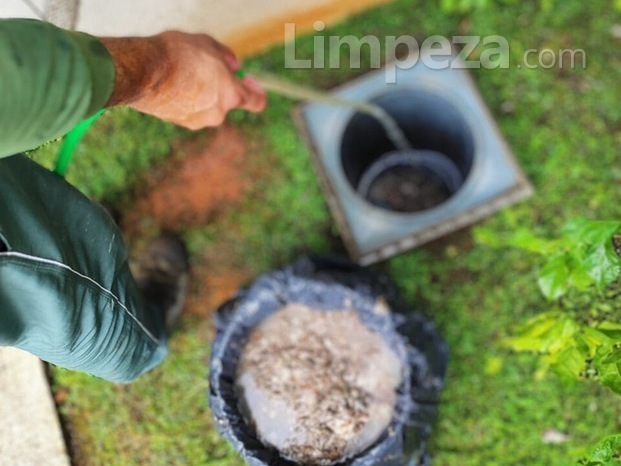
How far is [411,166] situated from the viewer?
320cm

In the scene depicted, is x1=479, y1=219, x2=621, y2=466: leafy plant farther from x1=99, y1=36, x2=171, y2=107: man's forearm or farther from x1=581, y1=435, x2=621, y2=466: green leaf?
x1=99, y1=36, x2=171, y2=107: man's forearm

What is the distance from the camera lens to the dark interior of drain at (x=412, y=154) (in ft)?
9.57

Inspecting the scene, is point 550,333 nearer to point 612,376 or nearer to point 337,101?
point 612,376

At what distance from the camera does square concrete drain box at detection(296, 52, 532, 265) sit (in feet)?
9.00

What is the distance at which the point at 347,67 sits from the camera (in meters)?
3.07

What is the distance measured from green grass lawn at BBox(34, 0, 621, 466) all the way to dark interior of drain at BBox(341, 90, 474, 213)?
0.22m

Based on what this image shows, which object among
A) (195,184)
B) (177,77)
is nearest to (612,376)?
(177,77)

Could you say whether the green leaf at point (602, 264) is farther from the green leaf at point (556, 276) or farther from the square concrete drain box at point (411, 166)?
the square concrete drain box at point (411, 166)

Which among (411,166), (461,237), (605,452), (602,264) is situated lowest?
(605,452)

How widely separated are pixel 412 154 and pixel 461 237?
1.78ft

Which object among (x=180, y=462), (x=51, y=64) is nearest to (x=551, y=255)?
(x=51, y=64)

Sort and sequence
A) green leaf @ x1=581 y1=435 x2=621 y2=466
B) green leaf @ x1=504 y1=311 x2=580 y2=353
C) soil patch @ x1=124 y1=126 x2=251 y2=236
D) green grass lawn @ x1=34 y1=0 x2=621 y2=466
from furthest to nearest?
1. soil patch @ x1=124 y1=126 x2=251 y2=236
2. green grass lawn @ x1=34 y1=0 x2=621 y2=466
3. green leaf @ x1=504 y1=311 x2=580 y2=353
4. green leaf @ x1=581 y1=435 x2=621 y2=466

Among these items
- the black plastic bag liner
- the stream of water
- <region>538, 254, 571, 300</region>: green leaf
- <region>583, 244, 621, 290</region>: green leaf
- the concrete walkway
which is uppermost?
the stream of water

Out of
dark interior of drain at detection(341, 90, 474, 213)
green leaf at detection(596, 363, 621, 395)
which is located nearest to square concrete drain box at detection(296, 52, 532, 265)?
dark interior of drain at detection(341, 90, 474, 213)
